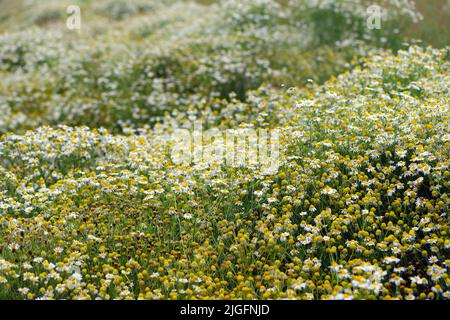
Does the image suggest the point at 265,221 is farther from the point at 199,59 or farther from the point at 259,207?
the point at 199,59

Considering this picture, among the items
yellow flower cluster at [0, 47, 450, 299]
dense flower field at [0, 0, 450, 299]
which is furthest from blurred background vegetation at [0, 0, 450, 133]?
yellow flower cluster at [0, 47, 450, 299]

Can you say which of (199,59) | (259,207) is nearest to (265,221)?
(259,207)

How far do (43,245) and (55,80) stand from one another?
7.20 m

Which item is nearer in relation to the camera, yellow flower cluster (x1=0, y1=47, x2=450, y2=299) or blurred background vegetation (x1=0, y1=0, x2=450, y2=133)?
yellow flower cluster (x1=0, y1=47, x2=450, y2=299)

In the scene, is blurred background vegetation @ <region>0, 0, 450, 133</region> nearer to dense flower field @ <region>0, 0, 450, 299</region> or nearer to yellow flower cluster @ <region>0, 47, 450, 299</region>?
dense flower field @ <region>0, 0, 450, 299</region>

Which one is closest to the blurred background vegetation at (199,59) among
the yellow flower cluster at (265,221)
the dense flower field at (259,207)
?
the dense flower field at (259,207)

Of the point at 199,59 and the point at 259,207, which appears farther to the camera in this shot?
the point at 199,59

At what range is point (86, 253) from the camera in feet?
15.2

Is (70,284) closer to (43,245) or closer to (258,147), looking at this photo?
(43,245)

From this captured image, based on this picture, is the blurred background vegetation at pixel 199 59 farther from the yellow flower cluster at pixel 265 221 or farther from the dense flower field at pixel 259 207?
the yellow flower cluster at pixel 265 221

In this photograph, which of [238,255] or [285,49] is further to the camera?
[285,49]

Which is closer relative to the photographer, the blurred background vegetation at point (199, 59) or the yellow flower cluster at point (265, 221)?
the yellow flower cluster at point (265, 221)
